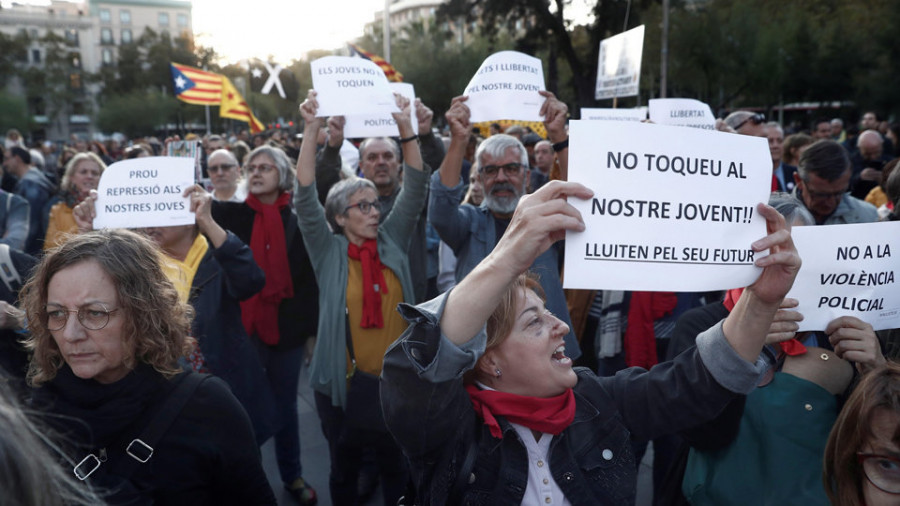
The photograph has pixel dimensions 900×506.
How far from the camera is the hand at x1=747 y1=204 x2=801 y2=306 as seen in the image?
1.72 meters

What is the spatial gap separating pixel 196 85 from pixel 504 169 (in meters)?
9.85

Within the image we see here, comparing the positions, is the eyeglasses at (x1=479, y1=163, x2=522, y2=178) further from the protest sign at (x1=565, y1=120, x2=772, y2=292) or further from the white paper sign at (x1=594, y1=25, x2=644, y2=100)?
the white paper sign at (x1=594, y1=25, x2=644, y2=100)

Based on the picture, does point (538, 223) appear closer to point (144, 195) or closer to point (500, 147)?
point (500, 147)

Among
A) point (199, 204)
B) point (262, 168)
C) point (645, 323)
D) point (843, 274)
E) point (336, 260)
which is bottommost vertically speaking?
point (645, 323)

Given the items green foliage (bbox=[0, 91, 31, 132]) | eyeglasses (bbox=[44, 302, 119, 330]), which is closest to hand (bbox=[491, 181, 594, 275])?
eyeglasses (bbox=[44, 302, 119, 330])

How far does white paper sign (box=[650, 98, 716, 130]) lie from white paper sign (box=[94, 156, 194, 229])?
3.84 m

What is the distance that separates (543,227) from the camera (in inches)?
60.5

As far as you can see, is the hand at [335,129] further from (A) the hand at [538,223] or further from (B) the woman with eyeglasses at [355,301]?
(A) the hand at [538,223]

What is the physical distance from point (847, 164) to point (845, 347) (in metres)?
2.35

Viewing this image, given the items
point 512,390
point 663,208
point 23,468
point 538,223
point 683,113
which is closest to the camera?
point 23,468

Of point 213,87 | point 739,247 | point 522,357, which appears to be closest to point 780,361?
point 739,247

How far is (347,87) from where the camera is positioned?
14.5ft

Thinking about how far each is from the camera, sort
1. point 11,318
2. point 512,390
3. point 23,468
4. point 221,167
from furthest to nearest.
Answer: point 221,167 < point 11,318 < point 512,390 < point 23,468

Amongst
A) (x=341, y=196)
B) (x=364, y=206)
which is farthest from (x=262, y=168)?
(x=364, y=206)
